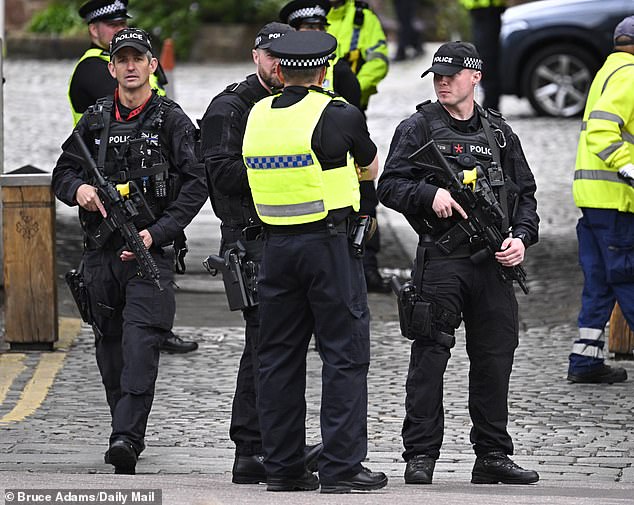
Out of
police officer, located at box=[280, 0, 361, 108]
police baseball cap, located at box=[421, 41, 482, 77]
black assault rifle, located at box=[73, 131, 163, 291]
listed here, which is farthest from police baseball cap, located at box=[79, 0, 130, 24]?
police baseball cap, located at box=[421, 41, 482, 77]

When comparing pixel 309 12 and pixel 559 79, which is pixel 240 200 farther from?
pixel 559 79

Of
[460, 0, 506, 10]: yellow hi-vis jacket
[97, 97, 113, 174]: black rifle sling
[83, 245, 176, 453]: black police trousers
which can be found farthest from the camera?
[460, 0, 506, 10]: yellow hi-vis jacket

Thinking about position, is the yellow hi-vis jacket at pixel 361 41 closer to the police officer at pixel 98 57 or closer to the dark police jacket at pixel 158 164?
the police officer at pixel 98 57

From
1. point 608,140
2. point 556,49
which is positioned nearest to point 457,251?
point 608,140

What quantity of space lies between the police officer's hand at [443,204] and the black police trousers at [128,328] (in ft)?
4.54

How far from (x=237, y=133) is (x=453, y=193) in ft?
3.18

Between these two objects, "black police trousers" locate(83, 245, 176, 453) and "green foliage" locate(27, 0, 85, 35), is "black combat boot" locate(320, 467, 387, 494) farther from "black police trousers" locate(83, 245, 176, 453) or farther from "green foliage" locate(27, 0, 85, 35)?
"green foliage" locate(27, 0, 85, 35)

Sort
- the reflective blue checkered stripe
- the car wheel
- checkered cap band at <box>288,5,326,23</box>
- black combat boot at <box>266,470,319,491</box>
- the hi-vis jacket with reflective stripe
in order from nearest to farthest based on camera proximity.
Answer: the reflective blue checkered stripe
black combat boot at <box>266,470,319,491</box>
the hi-vis jacket with reflective stripe
checkered cap band at <box>288,5,326,23</box>
the car wheel

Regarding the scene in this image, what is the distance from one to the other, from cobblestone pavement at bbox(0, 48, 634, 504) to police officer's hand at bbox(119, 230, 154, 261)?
3.13 ft

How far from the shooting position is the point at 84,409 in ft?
27.6

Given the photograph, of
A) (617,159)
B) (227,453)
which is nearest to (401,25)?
(617,159)

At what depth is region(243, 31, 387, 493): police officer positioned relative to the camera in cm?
632

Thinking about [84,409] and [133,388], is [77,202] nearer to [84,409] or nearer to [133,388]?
[133,388]

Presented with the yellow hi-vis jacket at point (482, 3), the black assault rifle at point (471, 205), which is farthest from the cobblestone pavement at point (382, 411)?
the yellow hi-vis jacket at point (482, 3)
